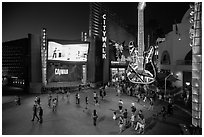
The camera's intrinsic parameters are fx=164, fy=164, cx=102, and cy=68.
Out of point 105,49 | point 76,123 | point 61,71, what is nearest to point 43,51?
point 61,71

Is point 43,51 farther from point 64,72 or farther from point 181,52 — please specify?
point 181,52

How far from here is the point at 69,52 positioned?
28766 millimetres

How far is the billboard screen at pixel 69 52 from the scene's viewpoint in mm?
27047

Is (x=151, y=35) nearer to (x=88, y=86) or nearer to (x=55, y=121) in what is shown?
(x=88, y=86)

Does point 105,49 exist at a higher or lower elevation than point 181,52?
higher

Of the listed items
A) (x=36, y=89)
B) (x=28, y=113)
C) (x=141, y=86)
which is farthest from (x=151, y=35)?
(x=28, y=113)

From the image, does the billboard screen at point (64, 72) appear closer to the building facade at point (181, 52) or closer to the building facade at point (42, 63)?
the building facade at point (42, 63)

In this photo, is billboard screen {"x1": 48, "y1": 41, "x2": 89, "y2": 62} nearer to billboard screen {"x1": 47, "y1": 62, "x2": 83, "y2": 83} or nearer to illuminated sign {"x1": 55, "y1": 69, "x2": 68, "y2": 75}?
billboard screen {"x1": 47, "y1": 62, "x2": 83, "y2": 83}

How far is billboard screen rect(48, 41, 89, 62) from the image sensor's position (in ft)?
88.7

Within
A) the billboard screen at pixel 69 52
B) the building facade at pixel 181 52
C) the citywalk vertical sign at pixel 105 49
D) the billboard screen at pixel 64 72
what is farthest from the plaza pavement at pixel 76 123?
the citywalk vertical sign at pixel 105 49

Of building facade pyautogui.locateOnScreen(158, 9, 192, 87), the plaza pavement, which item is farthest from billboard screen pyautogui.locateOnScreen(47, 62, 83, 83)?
building facade pyautogui.locateOnScreen(158, 9, 192, 87)

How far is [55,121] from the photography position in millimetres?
12219

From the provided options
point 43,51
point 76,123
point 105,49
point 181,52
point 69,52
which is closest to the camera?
point 76,123

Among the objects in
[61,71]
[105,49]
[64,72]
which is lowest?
[64,72]
